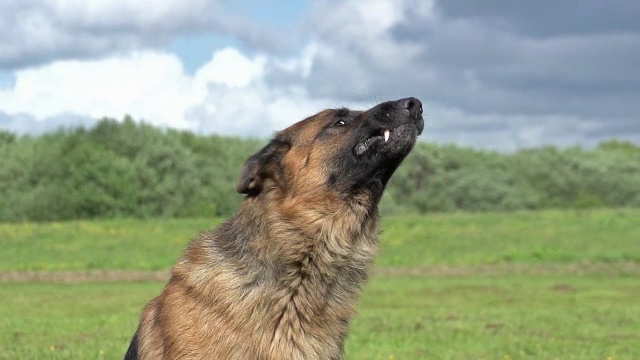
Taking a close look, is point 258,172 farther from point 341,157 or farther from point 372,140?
point 372,140

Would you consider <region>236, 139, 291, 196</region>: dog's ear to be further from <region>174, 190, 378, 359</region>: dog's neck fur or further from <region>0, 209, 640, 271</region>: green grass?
<region>0, 209, 640, 271</region>: green grass

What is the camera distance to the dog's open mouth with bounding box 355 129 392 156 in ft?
21.2

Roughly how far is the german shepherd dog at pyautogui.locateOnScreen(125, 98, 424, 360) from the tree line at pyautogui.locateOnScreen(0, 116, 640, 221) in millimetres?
37886

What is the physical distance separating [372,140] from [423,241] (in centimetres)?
3092

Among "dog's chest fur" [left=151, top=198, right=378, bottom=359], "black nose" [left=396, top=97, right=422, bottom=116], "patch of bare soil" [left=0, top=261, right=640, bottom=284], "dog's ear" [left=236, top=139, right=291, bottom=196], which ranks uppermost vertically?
"black nose" [left=396, top=97, right=422, bottom=116]

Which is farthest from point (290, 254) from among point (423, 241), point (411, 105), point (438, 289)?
point (423, 241)

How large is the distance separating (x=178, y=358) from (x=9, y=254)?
2947 cm

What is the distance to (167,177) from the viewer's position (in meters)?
52.5

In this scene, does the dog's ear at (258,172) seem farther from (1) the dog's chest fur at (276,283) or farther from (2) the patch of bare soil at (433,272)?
(2) the patch of bare soil at (433,272)

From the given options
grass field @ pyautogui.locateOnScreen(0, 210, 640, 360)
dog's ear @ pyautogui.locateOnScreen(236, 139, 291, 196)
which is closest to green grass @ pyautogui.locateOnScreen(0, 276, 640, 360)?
grass field @ pyautogui.locateOnScreen(0, 210, 640, 360)

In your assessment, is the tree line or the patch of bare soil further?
the tree line

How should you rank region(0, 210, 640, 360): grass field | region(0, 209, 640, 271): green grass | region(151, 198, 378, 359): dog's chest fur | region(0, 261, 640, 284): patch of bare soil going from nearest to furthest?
region(151, 198, 378, 359): dog's chest fur → region(0, 210, 640, 360): grass field → region(0, 261, 640, 284): patch of bare soil → region(0, 209, 640, 271): green grass

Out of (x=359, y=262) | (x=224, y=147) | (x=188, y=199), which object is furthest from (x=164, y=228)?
(x=359, y=262)

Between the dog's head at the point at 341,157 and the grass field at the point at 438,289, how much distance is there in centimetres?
216
